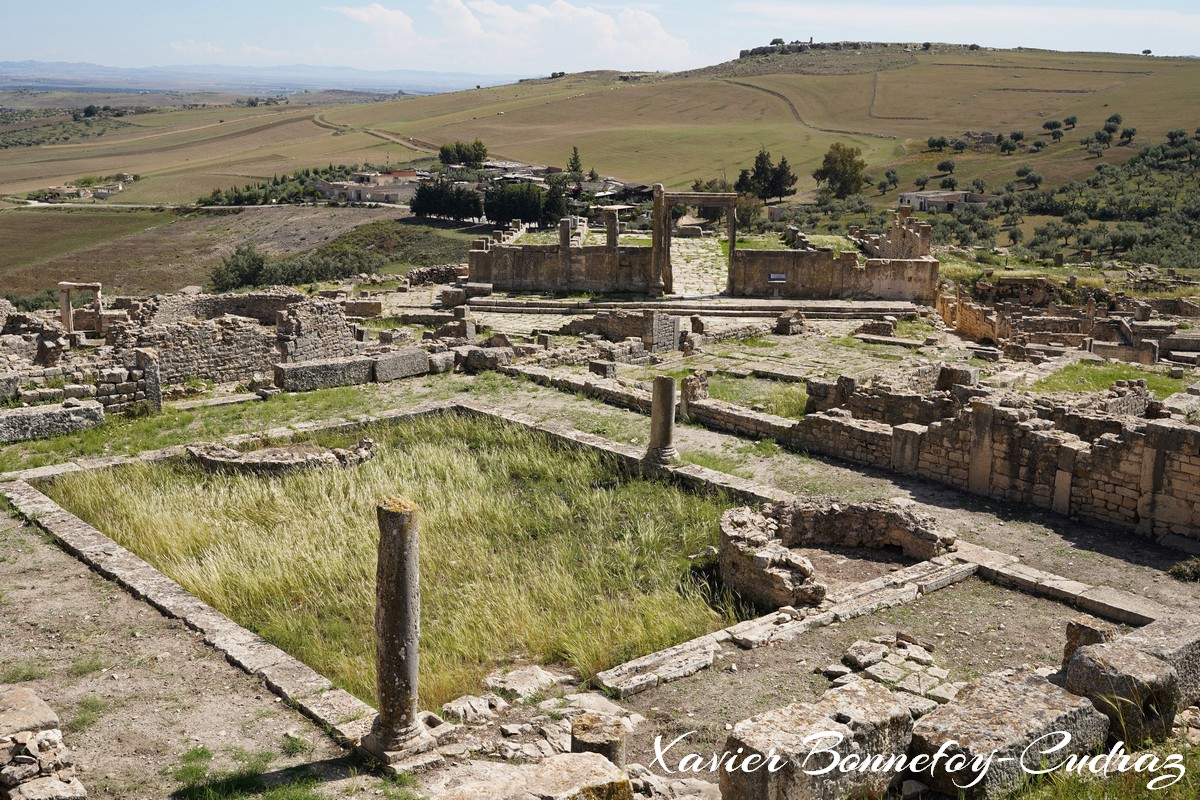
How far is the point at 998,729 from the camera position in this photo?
6.77 metres

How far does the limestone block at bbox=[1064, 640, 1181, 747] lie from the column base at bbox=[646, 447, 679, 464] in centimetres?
798

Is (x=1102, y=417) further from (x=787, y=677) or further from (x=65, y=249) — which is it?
(x=65, y=249)

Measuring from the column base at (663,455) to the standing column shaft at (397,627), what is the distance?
752 cm

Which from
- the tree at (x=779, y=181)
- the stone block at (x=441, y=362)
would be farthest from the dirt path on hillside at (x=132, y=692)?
the tree at (x=779, y=181)

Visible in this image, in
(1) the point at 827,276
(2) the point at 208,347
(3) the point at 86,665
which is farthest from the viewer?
(1) the point at 827,276

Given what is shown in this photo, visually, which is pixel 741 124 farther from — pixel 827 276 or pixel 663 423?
pixel 663 423

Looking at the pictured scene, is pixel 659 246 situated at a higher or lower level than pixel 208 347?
higher

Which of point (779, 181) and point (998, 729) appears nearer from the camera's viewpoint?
point (998, 729)

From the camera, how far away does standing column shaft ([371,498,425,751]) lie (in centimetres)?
764

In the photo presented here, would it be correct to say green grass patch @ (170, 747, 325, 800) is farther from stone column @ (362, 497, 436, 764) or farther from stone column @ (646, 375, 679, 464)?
stone column @ (646, 375, 679, 464)

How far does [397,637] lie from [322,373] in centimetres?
1316

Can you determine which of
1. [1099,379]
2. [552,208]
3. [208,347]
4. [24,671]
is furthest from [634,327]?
[552,208]

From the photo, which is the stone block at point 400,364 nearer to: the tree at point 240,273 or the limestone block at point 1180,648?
the limestone block at point 1180,648

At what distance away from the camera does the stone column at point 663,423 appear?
15008 millimetres
